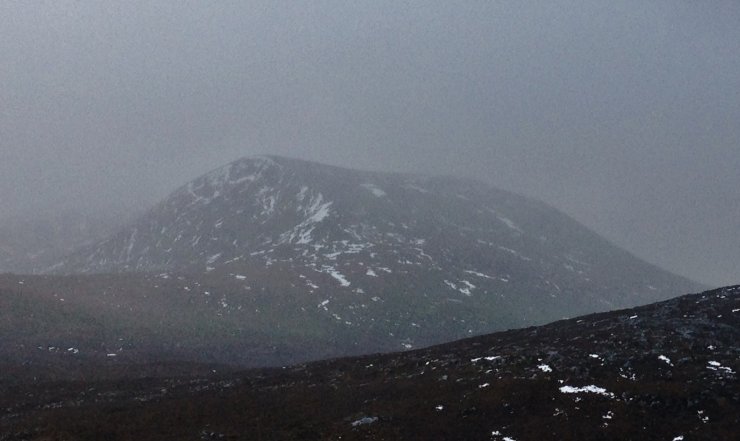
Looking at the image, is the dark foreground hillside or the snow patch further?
the snow patch

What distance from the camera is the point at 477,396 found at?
121 feet

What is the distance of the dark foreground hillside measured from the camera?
99.5 feet

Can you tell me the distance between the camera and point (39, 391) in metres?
57.1

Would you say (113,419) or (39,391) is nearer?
(113,419)

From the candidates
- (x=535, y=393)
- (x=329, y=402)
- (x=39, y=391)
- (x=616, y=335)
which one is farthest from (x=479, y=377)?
(x=39, y=391)

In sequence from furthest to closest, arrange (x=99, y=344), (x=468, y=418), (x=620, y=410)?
(x=99, y=344), (x=468, y=418), (x=620, y=410)

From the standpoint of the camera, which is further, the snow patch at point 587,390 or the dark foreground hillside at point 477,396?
the snow patch at point 587,390

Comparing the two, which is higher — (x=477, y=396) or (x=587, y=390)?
(x=587, y=390)

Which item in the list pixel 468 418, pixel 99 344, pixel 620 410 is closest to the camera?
pixel 620 410

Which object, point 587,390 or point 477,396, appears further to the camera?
point 477,396

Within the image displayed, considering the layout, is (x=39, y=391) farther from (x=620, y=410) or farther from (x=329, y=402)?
(x=620, y=410)

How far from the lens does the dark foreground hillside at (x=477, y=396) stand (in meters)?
30.3

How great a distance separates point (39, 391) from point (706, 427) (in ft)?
213

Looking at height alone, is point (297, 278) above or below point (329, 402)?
below
